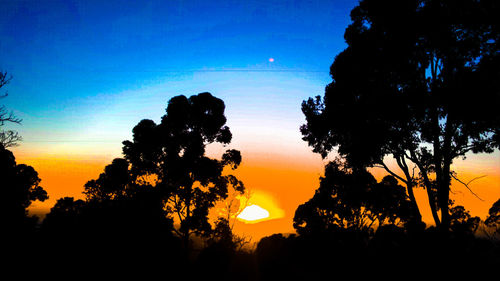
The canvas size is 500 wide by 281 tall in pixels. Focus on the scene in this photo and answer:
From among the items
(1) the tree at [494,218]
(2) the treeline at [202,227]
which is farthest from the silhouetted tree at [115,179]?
(1) the tree at [494,218]

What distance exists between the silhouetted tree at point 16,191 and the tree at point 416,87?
20.5 metres

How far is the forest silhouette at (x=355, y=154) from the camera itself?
914 cm

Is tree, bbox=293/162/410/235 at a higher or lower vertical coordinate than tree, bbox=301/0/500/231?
lower

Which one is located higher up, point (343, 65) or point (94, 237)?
point (343, 65)

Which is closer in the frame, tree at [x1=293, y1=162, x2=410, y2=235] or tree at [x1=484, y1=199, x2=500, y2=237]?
tree at [x1=293, y1=162, x2=410, y2=235]

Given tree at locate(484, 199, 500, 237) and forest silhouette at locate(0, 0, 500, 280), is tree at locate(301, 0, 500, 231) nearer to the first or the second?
forest silhouette at locate(0, 0, 500, 280)

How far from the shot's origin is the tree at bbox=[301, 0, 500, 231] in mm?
8633

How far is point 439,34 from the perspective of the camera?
361 inches

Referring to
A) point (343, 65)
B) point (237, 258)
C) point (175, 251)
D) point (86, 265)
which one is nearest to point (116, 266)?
point (86, 265)

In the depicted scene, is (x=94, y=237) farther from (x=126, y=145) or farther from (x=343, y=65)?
(x=343, y=65)

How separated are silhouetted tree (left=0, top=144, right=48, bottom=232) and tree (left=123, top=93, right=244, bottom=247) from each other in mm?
8185

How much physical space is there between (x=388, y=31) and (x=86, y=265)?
779 inches

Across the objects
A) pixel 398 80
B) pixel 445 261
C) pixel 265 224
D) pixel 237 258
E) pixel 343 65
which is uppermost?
pixel 343 65

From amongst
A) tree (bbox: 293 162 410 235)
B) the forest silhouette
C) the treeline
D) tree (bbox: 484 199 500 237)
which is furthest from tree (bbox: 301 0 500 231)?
tree (bbox: 484 199 500 237)
